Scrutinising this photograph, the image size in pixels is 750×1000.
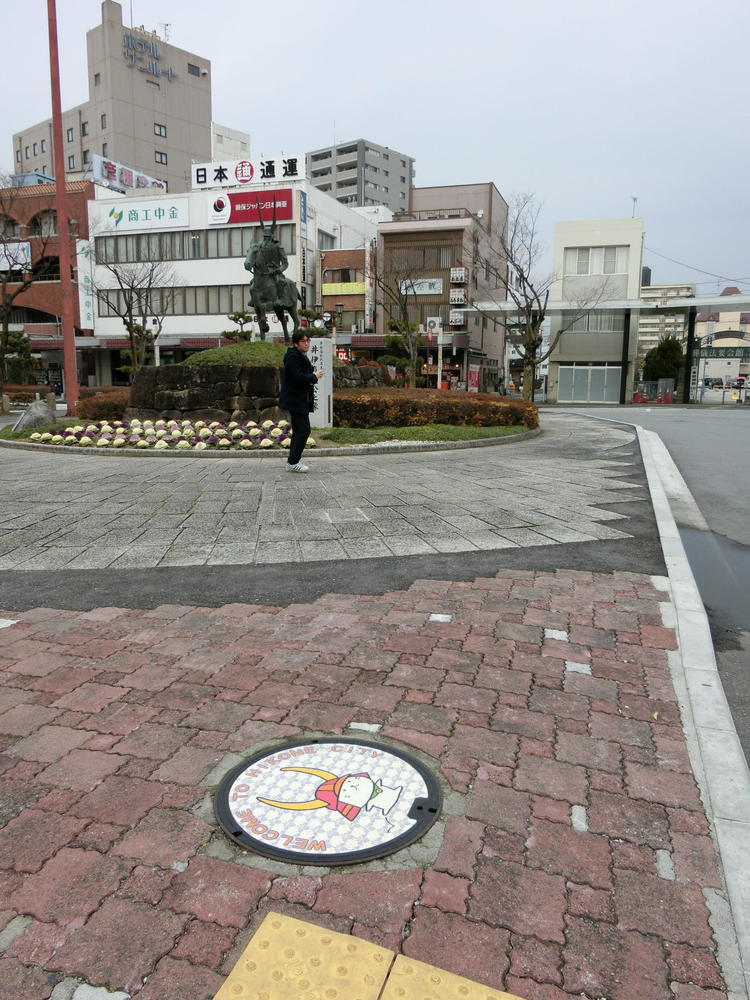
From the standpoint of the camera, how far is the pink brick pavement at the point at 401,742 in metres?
1.75

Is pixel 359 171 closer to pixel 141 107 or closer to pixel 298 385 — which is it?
pixel 141 107

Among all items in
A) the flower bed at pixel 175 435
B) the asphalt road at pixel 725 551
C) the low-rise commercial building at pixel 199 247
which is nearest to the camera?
the asphalt road at pixel 725 551

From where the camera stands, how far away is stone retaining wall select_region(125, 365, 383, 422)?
43.2 feet

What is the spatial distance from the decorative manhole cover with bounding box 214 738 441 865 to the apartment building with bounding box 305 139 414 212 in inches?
3360

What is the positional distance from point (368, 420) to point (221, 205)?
37125mm

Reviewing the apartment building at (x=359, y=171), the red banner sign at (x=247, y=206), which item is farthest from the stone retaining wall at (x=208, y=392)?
the apartment building at (x=359, y=171)

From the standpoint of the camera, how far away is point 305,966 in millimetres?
1689

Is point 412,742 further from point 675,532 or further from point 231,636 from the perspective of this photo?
point 675,532

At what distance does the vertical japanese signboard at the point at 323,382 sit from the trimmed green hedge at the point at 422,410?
64 centimetres

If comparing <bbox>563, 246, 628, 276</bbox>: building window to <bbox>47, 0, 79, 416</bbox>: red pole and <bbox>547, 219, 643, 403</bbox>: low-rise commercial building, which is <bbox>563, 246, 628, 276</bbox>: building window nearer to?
<bbox>547, 219, 643, 403</bbox>: low-rise commercial building

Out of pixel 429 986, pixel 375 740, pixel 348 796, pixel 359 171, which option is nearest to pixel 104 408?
pixel 375 740

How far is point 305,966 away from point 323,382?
11860 millimetres

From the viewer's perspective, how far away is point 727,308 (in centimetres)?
3694

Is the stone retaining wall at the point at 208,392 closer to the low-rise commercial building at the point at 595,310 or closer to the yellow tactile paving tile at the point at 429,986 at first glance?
the yellow tactile paving tile at the point at 429,986
